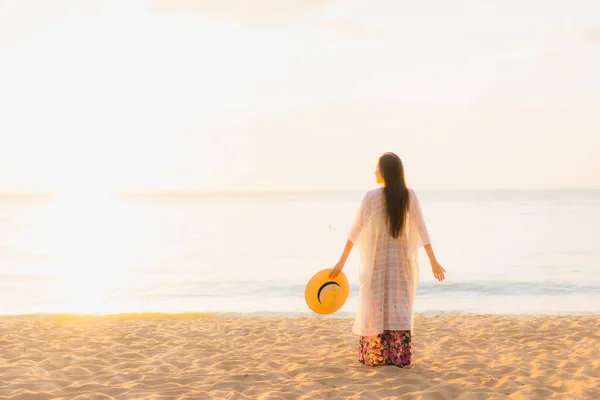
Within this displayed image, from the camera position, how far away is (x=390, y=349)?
5.77 m

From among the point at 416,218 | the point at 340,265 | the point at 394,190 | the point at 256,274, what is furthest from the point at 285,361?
the point at 256,274

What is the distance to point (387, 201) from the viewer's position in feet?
18.7

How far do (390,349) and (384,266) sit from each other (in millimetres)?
790

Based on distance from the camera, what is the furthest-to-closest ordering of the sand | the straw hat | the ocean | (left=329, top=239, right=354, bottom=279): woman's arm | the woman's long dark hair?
the ocean, the straw hat, (left=329, top=239, right=354, bottom=279): woman's arm, the woman's long dark hair, the sand

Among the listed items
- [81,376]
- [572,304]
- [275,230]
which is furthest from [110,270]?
[275,230]

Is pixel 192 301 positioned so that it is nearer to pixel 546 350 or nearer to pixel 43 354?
pixel 43 354

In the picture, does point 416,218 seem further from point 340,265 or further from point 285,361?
point 285,361

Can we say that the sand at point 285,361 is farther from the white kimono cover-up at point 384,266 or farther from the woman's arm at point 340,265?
the woman's arm at point 340,265

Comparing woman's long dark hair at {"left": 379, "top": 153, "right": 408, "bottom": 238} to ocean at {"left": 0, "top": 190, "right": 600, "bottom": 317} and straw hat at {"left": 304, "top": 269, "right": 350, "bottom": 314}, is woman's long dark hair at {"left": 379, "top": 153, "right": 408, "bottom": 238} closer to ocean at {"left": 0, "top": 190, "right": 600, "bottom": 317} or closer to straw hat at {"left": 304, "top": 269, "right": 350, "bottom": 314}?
straw hat at {"left": 304, "top": 269, "right": 350, "bottom": 314}

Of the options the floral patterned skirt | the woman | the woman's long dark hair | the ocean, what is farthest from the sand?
the ocean

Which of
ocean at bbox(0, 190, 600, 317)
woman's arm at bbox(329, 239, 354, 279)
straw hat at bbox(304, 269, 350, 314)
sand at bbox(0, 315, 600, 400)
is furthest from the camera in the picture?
ocean at bbox(0, 190, 600, 317)

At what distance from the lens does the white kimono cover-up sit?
5.71m

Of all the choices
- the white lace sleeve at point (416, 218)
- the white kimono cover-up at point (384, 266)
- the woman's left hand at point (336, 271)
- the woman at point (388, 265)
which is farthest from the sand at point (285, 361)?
the white lace sleeve at point (416, 218)

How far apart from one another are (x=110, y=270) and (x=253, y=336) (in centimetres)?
1557
